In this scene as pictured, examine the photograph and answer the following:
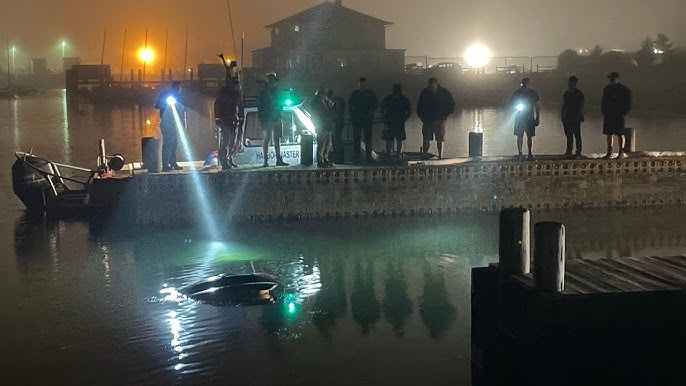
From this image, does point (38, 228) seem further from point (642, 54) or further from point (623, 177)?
point (642, 54)

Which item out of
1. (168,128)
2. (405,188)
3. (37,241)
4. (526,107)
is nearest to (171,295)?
(37,241)

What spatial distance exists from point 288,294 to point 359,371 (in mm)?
3668

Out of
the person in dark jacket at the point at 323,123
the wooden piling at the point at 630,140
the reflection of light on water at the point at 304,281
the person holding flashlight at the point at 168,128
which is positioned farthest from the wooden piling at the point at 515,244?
the wooden piling at the point at 630,140

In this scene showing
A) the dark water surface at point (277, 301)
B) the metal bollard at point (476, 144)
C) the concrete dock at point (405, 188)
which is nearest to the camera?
the dark water surface at point (277, 301)

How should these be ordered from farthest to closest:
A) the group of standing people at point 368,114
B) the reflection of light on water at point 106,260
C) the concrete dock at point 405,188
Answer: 1. the group of standing people at point 368,114
2. the concrete dock at point 405,188
3. the reflection of light on water at point 106,260

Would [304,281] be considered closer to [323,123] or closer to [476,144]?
[323,123]

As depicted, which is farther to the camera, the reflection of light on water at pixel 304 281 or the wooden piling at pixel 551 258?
the reflection of light on water at pixel 304 281

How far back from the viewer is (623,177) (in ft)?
68.9

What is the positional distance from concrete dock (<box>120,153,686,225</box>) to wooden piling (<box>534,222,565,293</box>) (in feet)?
37.1

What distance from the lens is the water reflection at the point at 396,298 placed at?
1280 centimetres

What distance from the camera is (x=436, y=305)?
13523 millimetres

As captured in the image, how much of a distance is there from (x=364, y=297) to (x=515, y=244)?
5.14 meters

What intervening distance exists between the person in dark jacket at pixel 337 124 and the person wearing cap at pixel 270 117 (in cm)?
122

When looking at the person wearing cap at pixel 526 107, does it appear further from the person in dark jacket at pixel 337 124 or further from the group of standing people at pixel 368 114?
the person in dark jacket at pixel 337 124
